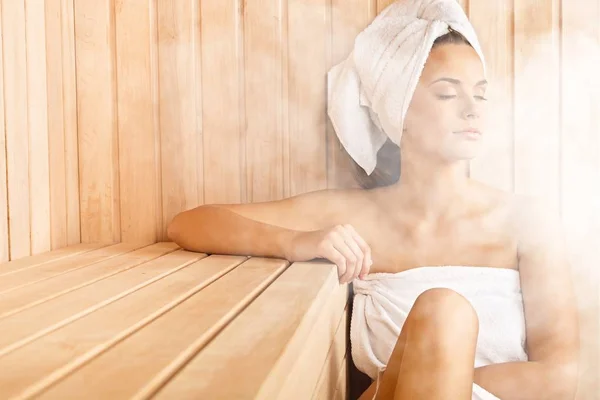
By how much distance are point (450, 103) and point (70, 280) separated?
698 mm

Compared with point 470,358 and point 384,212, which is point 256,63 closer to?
point 384,212

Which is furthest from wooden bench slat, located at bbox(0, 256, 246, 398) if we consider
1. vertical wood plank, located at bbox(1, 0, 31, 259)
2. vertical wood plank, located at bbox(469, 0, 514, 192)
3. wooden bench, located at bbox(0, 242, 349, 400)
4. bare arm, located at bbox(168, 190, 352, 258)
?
vertical wood plank, located at bbox(469, 0, 514, 192)

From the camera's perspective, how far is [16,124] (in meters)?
1.09

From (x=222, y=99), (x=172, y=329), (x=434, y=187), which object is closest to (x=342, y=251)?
(x=434, y=187)

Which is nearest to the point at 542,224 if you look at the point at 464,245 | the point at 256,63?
the point at 464,245

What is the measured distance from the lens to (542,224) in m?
1.04

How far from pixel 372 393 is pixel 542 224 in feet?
1.47

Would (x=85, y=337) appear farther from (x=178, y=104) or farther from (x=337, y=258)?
(x=178, y=104)

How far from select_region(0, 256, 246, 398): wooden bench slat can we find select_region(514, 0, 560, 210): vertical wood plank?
0.71 metres

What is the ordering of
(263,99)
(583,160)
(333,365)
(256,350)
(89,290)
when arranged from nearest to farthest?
(256,350), (89,290), (333,365), (583,160), (263,99)

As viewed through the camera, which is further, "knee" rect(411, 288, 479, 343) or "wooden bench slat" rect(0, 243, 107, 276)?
"wooden bench slat" rect(0, 243, 107, 276)

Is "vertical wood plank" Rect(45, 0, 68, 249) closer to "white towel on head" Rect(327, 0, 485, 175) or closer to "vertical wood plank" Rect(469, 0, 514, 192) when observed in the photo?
"white towel on head" Rect(327, 0, 485, 175)

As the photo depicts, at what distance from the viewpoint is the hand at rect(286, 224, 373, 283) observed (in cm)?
91

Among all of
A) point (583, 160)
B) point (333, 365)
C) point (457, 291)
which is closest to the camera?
point (333, 365)
